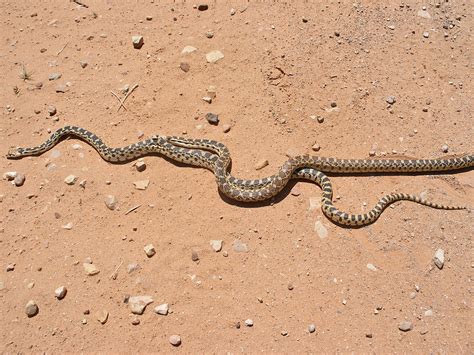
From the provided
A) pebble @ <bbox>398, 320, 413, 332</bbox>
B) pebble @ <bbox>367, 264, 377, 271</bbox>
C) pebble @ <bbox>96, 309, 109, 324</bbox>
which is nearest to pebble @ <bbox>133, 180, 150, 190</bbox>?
pebble @ <bbox>96, 309, 109, 324</bbox>

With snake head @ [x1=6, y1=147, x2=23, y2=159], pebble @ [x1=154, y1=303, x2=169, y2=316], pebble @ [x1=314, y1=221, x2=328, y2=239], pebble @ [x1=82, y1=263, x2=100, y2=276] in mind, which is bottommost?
pebble @ [x1=82, y1=263, x2=100, y2=276]

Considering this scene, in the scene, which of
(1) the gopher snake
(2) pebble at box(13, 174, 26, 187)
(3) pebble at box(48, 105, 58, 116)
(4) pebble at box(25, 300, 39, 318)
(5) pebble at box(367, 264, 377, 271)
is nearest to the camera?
(4) pebble at box(25, 300, 39, 318)

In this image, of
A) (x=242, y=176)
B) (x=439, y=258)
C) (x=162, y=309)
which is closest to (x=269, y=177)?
(x=242, y=176)

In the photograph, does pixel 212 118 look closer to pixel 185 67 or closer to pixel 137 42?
pixel 185 67

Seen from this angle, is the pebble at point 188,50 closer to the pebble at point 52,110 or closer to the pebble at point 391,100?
the pebble at point 52,110

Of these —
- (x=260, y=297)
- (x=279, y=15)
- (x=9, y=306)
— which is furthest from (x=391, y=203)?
(x=9, y=306)

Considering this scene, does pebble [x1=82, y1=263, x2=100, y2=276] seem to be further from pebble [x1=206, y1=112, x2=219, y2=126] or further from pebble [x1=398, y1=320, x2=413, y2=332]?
pebble [x1=398, y1=320, x2=413, y2=332]
